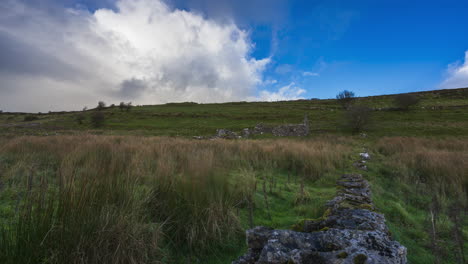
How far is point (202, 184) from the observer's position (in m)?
3.09

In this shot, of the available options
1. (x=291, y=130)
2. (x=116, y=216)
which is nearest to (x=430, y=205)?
(x=116, y=216)

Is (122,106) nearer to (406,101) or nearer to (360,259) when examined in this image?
(360,259)

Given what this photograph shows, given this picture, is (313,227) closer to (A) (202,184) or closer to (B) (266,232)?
(B) (266,232)

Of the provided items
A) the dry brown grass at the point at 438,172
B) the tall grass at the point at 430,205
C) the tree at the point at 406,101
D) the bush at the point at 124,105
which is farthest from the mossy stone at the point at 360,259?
the bush at the point at 124,105

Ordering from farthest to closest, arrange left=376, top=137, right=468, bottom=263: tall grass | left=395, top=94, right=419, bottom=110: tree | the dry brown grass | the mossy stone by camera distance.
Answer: left=395, top=94, right=419, bottom=110: tree < the dry brown grass < left=376, top=137, right=468, bottom=263: tall grass < the mossy stone

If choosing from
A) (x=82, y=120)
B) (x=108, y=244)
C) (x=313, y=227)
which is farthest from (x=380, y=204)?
(x=82, y=120)

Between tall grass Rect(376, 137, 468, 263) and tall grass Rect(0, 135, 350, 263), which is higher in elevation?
tall grass Rect(0, 135, 350, 263)

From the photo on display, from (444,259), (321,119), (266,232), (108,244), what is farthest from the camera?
(321,119)

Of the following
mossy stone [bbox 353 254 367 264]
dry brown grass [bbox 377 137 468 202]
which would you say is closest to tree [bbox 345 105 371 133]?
dry brown grass [bbox 377 137 468 202]

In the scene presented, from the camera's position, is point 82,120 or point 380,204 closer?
point 380,204

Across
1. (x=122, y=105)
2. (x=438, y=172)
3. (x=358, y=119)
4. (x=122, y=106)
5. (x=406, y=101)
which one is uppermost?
(x=406, y=101)

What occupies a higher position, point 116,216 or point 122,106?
point 122,106

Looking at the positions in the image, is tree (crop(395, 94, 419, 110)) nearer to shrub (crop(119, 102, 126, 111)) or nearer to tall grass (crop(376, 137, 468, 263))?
tall grass (crop(376, 137, 468, 263))

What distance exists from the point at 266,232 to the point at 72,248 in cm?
184
